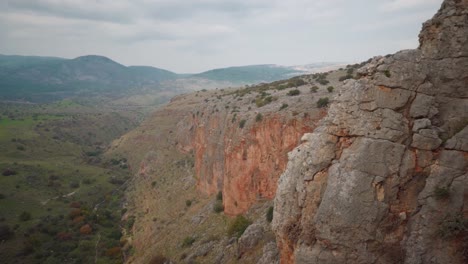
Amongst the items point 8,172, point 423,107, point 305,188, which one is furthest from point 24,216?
point 423,107

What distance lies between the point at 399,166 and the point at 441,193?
170cm

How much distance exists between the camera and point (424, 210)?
502 inches

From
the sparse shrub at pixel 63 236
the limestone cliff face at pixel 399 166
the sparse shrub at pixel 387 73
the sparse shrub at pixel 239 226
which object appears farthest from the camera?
the sparse shrub at pixel 63 236

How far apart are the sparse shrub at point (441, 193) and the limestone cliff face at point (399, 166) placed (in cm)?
4

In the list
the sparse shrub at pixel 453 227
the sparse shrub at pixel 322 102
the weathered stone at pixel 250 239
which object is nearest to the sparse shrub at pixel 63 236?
the weathered stone at pixel 250 239

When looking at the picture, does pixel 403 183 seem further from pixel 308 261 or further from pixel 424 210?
pixel 308 261

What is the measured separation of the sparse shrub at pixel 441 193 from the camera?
12352mm

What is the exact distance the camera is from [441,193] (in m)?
12.4

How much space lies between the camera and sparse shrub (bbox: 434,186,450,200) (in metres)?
12.4

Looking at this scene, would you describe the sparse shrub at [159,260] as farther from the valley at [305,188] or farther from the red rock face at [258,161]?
the red rock face at [258,161]

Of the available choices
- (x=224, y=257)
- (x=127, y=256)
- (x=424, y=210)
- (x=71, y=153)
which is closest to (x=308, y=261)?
(x=424, y=210)

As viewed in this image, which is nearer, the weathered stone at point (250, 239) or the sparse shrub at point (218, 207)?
the weathered stone at point (250, 239)

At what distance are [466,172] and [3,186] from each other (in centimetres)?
8912

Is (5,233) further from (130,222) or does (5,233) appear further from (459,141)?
(459,141)
